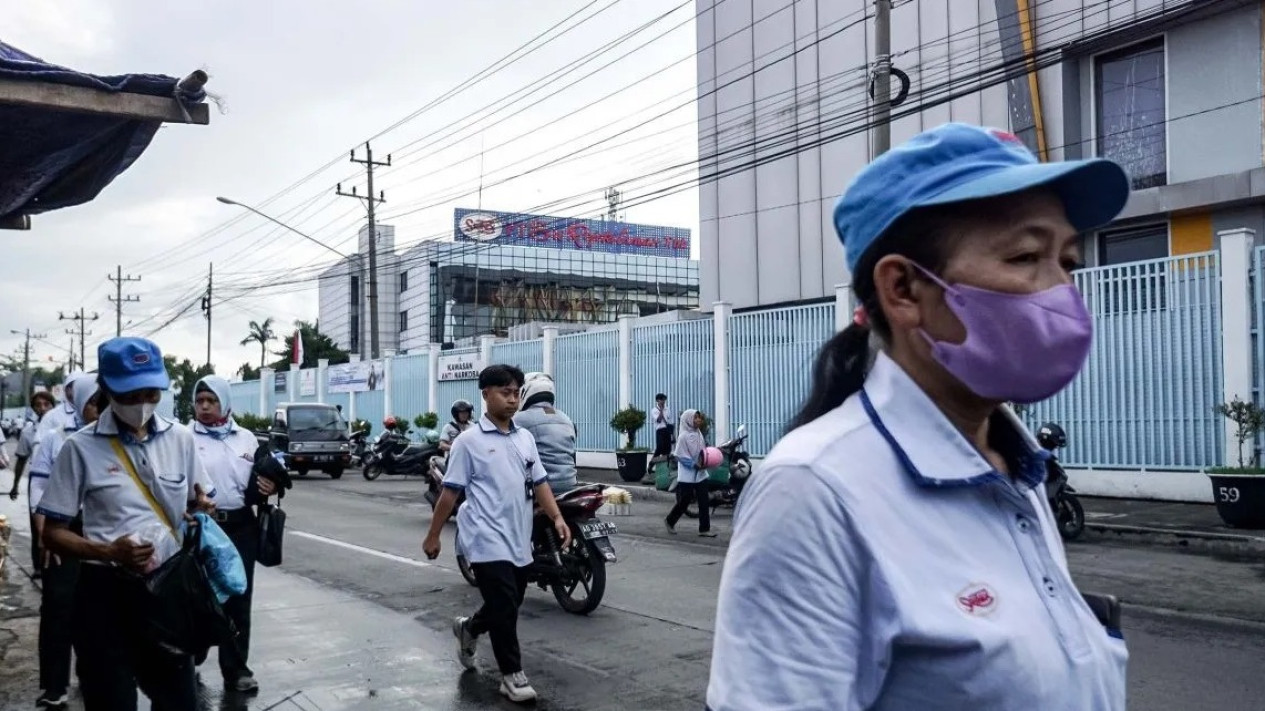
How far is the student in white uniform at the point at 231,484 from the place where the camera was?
6.28 m

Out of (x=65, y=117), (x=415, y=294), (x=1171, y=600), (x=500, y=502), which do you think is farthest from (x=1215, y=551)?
(x=415, y=294)

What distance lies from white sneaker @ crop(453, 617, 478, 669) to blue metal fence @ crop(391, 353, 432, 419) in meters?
27.3

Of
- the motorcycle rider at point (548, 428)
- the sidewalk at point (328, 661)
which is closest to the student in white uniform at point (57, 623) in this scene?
the sidewalk at point (328, 661)

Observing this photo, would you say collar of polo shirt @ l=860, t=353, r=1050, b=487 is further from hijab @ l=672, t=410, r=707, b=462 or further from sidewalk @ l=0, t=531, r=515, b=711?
hijab @ l=672, t=410, r=707, b=462

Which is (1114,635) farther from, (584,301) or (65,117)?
(584,301)

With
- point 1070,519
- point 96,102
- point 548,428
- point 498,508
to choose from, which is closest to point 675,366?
point 1070,519

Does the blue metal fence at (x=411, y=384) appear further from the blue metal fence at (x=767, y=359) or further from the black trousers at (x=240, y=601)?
the black trousers at (x=240, y=601)

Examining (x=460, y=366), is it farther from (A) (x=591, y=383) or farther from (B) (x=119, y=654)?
(B) (x=119, y=654)

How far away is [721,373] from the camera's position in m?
22.1

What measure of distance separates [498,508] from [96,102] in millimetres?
2858

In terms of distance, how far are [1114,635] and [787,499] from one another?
61 cm

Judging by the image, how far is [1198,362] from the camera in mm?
14656

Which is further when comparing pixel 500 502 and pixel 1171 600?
pixel 1171 600

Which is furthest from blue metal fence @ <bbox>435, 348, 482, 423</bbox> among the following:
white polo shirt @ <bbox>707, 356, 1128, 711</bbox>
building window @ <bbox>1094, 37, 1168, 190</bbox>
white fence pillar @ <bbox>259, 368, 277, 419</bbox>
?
white polo shirt @ <bbox>707, 356, 1128, 711</bbox>
